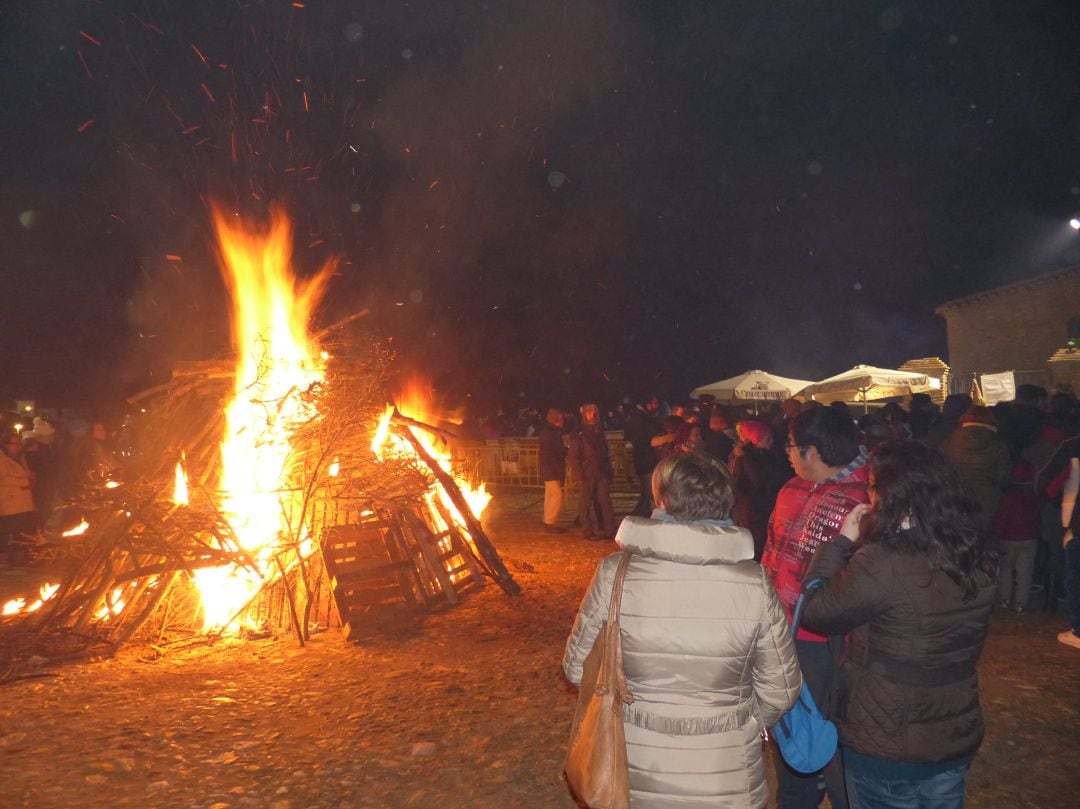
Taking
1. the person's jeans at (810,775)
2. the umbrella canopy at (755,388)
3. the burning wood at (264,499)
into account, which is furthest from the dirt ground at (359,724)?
the umbrella canopy at (755,388)

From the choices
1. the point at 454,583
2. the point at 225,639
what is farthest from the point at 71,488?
the point at 454,583

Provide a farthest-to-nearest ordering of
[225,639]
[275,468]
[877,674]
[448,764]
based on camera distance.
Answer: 1. [275,468]
2. [225,639]
3. [448,764]
4. [877,674]

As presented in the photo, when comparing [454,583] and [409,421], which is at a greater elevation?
[409,421]

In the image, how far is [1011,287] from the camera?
2570 centimetres

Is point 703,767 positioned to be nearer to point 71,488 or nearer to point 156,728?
point 156,728

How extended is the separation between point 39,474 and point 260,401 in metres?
6.72

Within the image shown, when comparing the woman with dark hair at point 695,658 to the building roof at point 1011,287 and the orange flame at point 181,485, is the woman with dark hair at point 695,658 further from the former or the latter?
the building roof at point 1011,287

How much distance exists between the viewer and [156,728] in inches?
194

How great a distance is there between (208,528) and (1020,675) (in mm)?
6919

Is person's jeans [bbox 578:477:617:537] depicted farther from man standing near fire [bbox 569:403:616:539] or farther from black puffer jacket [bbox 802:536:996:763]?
black puffer jacket [bbox 802:536:996:763]

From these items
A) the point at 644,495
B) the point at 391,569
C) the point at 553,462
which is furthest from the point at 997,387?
the point at 391,569

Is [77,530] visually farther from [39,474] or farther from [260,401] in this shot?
[39,474]

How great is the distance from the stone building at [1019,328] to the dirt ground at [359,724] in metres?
20.8

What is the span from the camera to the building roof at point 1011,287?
77.9 ft
